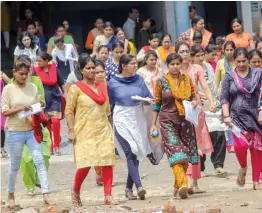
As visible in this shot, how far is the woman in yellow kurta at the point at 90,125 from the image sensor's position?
11.1 m

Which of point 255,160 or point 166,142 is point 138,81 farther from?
point 255,160

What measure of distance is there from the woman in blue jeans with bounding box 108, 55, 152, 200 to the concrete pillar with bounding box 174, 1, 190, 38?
10928mm

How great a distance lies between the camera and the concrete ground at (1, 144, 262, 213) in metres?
10.6

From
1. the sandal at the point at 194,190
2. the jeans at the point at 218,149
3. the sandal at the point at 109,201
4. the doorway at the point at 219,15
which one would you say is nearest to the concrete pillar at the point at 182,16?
the doorway at the point at 219,15

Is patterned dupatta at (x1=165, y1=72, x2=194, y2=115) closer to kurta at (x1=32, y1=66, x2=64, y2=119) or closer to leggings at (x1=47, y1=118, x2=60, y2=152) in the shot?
kurta at (x1=32, y1=66, x2=64, y2=119)

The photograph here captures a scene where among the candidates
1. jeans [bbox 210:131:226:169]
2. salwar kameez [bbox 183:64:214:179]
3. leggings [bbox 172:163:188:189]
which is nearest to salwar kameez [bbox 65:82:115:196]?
leggings [bbox 172:163:188:189]

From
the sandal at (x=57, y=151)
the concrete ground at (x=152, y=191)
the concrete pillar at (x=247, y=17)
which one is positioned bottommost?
the concrete ground at (x=152, y=191)

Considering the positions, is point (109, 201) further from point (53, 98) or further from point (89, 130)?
point (53, 98)

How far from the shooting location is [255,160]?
37.7ft

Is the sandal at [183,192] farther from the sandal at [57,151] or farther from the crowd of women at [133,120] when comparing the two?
the sandal at [57,151]

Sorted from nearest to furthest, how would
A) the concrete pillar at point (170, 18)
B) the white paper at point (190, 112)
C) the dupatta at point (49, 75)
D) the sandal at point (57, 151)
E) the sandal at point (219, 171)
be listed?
1. the white paper at point (190, 112)
2. the sandal at point (219, 171)
3. the dupatta at point (49, 75)
4. the sandal at point (57, 151)
5. the concrete pillar at point (170, 18)

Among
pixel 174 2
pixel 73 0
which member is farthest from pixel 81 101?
pixel 73 0

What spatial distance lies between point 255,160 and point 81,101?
199 centimetres

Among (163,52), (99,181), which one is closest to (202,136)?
(99,181)
